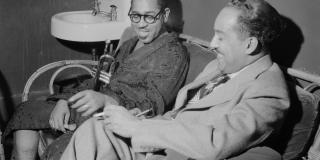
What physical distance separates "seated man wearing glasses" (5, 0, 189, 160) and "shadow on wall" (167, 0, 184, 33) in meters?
0.48

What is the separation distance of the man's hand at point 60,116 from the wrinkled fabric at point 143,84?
4cm

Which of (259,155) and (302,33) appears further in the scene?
(302,33)

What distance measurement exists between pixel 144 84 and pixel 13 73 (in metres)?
1.75

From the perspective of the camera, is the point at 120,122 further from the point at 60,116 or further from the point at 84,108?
the point at 60,116

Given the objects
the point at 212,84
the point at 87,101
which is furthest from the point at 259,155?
the point at 87,101

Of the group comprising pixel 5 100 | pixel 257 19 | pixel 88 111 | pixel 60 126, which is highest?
pixel 257 19

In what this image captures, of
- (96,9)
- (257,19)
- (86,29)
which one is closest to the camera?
(257,19)

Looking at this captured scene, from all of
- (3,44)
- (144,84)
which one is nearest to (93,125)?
(144,84)

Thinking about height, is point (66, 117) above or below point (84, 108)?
below

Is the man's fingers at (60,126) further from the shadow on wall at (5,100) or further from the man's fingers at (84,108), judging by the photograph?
the shadow on wall at (5,100)

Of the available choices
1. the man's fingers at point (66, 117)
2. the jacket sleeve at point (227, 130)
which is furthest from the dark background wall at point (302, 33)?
the man's fingers at point (66, 117)

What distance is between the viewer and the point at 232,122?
1.26 meters

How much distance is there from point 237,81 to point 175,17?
127 cm

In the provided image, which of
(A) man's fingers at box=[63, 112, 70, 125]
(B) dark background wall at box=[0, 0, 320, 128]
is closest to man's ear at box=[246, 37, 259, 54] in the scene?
(A) man's fingers at box=[63, 112, 70, 125]
